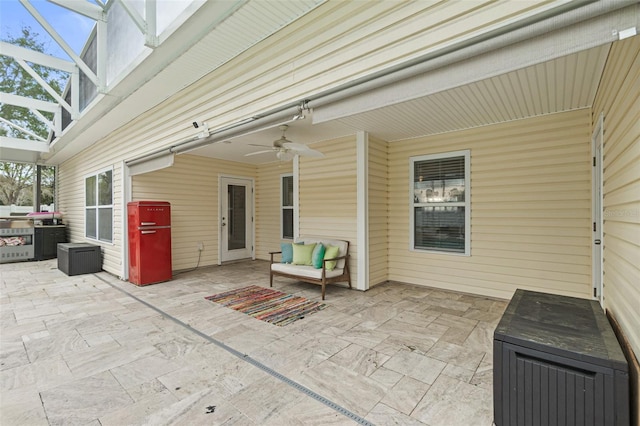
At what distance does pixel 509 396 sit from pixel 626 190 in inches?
58.2

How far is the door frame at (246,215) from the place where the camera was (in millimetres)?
7195

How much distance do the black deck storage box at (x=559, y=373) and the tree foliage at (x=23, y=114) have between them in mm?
9718

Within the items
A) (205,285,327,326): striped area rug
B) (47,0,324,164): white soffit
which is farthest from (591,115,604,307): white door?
(47,0,324,164): white soffit

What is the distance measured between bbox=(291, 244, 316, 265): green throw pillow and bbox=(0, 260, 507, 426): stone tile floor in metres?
0.69

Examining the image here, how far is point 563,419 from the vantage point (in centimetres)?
153

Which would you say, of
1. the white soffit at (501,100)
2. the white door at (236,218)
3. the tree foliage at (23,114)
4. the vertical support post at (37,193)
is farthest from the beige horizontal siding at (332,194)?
the vertical support post at (37,193)

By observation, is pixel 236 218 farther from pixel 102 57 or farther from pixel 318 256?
pixel 102 57

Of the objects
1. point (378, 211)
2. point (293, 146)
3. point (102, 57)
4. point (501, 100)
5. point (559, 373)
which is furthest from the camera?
point (378, 211)

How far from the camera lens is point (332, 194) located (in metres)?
5.31

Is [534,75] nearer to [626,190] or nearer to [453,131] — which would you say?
[626,190]

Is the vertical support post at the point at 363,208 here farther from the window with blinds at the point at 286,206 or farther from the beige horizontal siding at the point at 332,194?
the window with blinds at the point at 286,206

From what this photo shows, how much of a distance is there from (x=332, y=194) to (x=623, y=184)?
3.85 m

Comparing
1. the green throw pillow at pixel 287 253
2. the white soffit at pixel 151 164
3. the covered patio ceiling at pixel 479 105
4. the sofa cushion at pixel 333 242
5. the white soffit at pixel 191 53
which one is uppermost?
the white soffit at pixel 191 53

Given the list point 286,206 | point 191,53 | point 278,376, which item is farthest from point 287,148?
point 286,206
